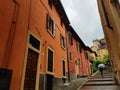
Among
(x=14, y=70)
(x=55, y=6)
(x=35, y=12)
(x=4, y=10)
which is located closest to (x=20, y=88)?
(x=14, y=70)

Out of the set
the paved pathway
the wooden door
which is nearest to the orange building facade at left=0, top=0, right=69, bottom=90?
the wooden door

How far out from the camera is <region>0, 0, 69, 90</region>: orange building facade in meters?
5.23

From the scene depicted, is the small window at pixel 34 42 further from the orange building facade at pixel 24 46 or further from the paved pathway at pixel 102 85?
the paved pathway at pixel 102 85

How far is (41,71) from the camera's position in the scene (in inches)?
313

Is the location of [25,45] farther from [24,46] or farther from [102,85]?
[102,85]

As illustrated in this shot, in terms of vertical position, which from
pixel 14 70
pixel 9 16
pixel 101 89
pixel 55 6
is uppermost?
pixel 55 6

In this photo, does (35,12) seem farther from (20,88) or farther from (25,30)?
(20,88)

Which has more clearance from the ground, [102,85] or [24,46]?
[24,46]

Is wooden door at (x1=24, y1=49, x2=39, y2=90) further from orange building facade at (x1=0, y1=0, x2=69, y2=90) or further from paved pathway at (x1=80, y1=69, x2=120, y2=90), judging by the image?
paved pathway at (x1=80, y1=69, x2=120, y2=90)

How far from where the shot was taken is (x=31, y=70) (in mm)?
7035

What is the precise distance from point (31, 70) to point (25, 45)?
1.32 m

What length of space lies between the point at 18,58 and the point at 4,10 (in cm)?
186

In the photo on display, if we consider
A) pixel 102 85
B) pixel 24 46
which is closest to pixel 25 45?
pixel 24 46

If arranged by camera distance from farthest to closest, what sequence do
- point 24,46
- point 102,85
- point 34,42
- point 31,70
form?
point 102,85, point 34,42, point 31,70, point 24,46
